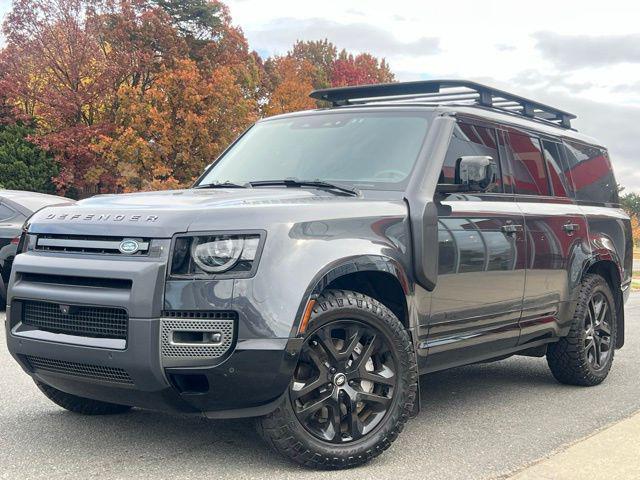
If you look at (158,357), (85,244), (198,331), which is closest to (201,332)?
(198,331)

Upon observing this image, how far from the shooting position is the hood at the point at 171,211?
384cm

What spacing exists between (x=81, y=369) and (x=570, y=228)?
12.6ft

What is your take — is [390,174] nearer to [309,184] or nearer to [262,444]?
[309,184]

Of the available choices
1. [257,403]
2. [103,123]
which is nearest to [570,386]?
[257,403]

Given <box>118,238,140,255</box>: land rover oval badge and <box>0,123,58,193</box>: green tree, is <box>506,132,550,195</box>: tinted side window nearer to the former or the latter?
<box>118,238,140,255</box>: land rover oval badge

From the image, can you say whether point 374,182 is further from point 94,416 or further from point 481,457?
point 94,416

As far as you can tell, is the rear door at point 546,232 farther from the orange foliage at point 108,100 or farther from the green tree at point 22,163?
the green tree at point 22,163

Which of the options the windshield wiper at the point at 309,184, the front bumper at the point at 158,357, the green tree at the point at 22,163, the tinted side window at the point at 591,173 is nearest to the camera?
the front bumper at the point at 158,357

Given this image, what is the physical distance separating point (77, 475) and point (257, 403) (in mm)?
924

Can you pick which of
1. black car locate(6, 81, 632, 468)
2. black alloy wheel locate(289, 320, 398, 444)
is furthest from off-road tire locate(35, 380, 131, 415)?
black alloy wheel locate(289, 320, 398, 444)

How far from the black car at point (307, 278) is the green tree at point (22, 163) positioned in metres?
30.2

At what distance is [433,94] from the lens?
6031 mm

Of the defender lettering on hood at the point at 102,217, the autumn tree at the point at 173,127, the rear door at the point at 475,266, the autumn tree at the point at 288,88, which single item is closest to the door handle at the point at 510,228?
the rear door at the point at 475,266

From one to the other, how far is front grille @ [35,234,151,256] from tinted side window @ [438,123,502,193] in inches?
75.8
